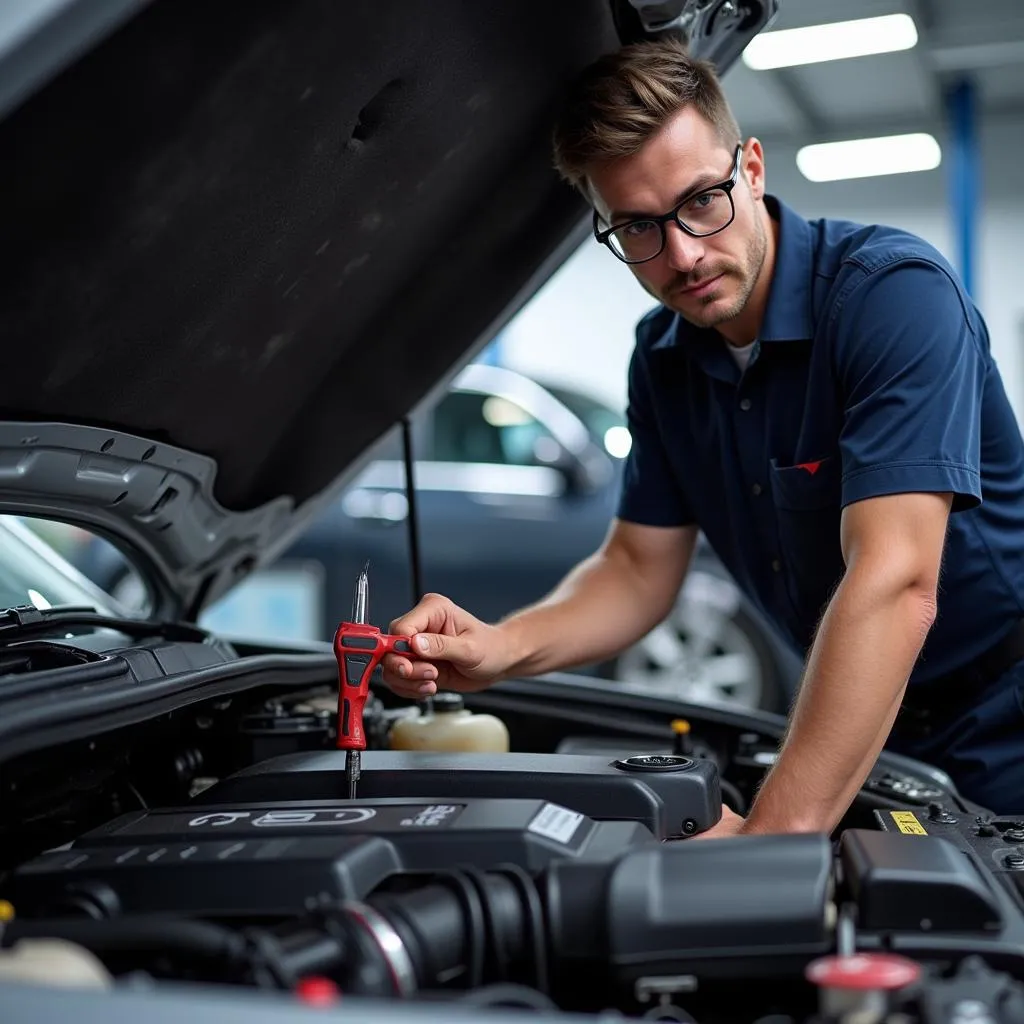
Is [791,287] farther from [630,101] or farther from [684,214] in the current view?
[630,101]

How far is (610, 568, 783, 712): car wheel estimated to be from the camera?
4957mm

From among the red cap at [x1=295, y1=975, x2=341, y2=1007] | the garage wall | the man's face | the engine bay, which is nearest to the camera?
the red cap at [x1=295, y1=975, x2=341, y2=1007]

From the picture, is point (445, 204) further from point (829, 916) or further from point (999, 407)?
point (829, 916)

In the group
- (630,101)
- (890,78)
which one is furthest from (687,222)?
(890,78)

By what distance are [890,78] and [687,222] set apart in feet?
23.0

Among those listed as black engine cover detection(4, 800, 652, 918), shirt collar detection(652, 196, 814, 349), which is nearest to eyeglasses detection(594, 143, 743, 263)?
shirt collar detection(652, 196, 814, 349)

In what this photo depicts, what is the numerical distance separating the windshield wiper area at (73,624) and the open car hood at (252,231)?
12 centimetres

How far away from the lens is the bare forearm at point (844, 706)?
139cm

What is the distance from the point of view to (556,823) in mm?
1146

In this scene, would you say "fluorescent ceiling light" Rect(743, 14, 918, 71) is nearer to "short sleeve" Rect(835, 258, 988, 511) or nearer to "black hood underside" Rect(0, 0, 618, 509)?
"black hood underside" Rect(0, 0, 618, 509)

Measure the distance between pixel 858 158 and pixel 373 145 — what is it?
8795mm

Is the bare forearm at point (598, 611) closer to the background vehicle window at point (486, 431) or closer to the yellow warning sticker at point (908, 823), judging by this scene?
the yellow warning sticker at point (908, 823)

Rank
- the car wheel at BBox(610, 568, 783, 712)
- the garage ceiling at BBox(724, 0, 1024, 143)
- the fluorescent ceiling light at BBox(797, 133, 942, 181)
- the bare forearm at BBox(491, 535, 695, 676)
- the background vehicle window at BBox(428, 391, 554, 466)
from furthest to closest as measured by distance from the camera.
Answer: the fluorescent ceiling light at BBox(797, 133, 942, 181), the garage ceiling at BBox(724, 0, 1024, 143), the background vehicle window at BBox(428, 391, 554, 466), the car wheel at BBox(610, 568, 783, 712), the bare forearm at BBox(491, 535, 695, 676)

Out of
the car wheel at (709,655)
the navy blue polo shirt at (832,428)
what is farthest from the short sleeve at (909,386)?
the car wheel at (709,655)
